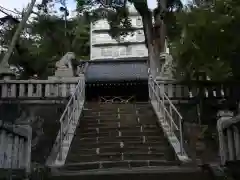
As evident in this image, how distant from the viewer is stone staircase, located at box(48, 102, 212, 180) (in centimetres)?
741

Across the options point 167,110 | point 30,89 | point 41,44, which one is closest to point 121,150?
point 167,110

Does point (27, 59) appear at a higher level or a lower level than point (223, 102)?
higher

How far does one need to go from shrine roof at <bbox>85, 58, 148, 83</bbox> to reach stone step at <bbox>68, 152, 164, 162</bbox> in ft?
32.1

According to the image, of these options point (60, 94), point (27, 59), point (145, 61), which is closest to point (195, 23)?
point (60, 94)

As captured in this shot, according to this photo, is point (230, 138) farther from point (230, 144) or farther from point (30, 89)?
point (30, 89)

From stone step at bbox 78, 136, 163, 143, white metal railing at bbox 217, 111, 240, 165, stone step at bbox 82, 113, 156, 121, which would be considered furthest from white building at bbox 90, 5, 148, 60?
white metal railing at bbox 217, 111, 240, 165

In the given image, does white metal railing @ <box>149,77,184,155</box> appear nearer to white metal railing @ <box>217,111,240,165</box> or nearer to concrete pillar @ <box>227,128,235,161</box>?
white metal railing @ <box>217,111,240,165</box>

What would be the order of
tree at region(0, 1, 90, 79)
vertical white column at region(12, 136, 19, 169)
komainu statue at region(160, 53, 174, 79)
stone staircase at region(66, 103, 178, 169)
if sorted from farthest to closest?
tree at region(0, 1, 90, 79), komainu statue at region(160, 53, 174, 79), stone staircase at region(66, 103, 178, 169), vertical white column at region(12, 136, 19, 169)

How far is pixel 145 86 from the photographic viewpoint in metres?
19.5

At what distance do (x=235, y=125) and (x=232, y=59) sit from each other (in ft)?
3.92

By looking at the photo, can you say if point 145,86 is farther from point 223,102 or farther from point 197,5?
point 197,5

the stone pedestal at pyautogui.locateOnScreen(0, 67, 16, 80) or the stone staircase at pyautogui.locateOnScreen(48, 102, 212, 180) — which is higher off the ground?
the stone pedestal at pyautogui.locateOnScreen(0, 67, 16, 80)

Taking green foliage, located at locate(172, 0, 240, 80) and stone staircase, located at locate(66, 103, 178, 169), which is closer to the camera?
green foliage, located at locate(172, 0, 240, 80)

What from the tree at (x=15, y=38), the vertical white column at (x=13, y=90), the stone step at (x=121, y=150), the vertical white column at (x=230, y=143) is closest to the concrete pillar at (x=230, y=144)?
the vertical white column at (x=230, y=143)
